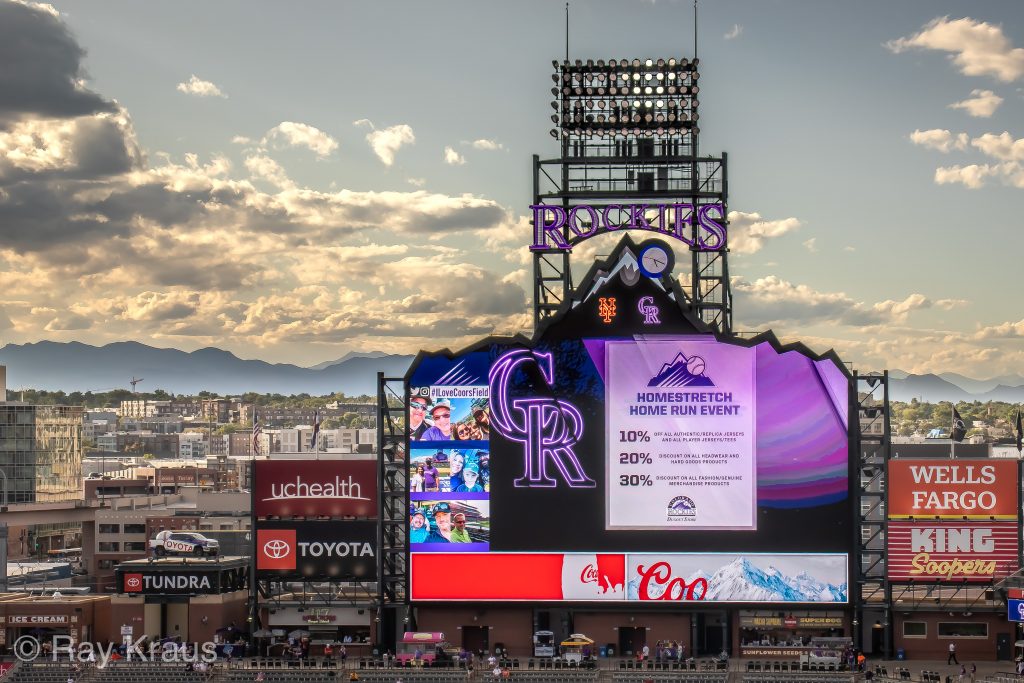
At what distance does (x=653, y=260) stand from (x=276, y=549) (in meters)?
23.3

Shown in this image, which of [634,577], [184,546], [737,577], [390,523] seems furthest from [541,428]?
[184,546]

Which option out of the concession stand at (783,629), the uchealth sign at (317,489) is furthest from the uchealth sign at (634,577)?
the uchealth sign at (317,489)

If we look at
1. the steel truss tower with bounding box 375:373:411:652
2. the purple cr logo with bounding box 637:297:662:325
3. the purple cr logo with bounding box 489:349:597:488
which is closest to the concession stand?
the purple cr logo with bounding box 489:349:597:488

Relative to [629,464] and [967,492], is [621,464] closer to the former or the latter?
[629,464]

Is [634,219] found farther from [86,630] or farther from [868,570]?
[86,630]

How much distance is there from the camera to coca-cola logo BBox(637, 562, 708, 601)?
72188 millimetres

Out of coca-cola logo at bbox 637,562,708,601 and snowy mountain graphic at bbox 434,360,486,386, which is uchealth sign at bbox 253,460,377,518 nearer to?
snowy mountain graphic at bbox 434,360,486,386

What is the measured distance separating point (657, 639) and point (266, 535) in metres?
19.8

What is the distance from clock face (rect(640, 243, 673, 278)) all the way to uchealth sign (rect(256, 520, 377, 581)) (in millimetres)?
18320

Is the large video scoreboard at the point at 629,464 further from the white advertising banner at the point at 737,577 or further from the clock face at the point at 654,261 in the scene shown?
the clock face at the point at 654,261

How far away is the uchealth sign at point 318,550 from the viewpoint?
75.4m

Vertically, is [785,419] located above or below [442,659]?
above

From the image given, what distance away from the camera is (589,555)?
237 feet

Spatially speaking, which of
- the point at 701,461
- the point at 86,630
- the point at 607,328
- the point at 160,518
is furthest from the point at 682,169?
the point at 160,518
